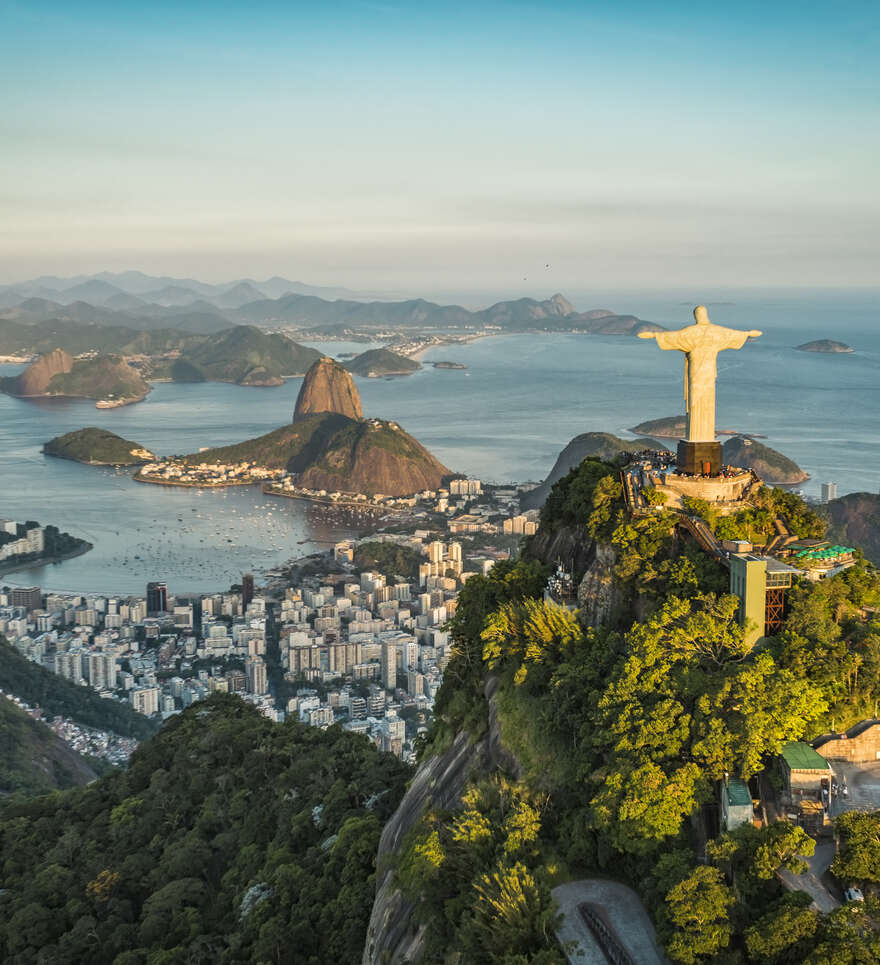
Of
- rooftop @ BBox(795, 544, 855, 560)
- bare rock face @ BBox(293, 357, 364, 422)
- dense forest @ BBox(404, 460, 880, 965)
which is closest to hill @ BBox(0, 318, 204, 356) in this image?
bare rock face @ BBox(293, 357, 364, 422)

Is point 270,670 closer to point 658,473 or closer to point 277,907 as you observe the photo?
point 277,907

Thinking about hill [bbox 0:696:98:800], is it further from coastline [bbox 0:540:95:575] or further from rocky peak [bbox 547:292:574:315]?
rocky peak [bbox 547:292:574:315]

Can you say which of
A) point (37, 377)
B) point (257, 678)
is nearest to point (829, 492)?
point (257, 678)

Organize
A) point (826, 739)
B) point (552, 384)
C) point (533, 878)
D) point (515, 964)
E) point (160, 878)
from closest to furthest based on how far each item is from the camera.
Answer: point (515, 964)
point (533, 878)
point (826, 739)
point (160, 878)
point (552, 384)

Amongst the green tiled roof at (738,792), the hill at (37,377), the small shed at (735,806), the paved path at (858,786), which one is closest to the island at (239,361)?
the hill at (37,377)

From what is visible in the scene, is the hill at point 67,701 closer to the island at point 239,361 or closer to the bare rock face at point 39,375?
the bare rock face at point 39,375

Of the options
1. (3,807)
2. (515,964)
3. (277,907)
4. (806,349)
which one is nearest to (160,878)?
(277,907)

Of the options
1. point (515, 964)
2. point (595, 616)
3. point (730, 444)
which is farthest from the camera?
point (730, 444)

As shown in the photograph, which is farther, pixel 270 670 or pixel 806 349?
pixel 806 349
